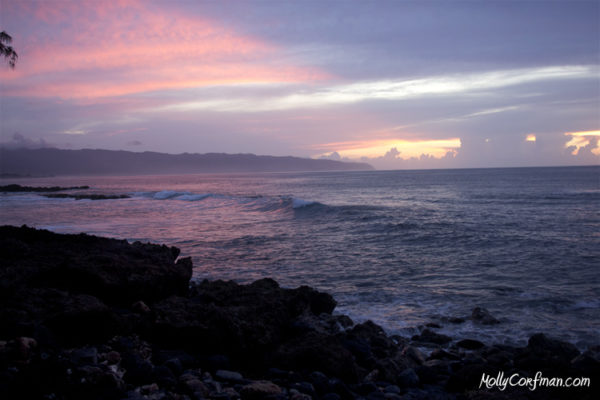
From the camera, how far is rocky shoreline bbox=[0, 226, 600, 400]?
161 inches

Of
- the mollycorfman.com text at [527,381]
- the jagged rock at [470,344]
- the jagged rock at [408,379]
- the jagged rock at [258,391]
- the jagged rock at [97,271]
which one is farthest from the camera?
the jagged rock at [97,271]

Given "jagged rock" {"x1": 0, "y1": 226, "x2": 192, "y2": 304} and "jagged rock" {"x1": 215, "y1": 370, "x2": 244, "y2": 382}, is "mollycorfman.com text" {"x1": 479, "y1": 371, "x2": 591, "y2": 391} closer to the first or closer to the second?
"jagged rock" {"x1": 215, "y1": 370, "x2": 244, "y2": 382}

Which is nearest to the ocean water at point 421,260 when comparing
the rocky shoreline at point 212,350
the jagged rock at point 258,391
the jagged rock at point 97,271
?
the rocky shoreline at point 212,350

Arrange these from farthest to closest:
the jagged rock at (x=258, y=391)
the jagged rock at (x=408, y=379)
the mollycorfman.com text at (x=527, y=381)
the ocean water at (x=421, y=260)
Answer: the ocean water at (x=421, y=260)
the jagged rock at (x=408, y=379)
the mollycorfman.com text at (x=527, y=381)
the jagged rock at (x=258, y=391)

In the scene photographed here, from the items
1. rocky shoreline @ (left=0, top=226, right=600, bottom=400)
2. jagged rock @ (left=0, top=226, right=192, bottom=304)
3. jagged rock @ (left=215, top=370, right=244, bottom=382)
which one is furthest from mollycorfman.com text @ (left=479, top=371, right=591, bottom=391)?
jagged rock @ (left=0, top=226, right=192, bottom=304)

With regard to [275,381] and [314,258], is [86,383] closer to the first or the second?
[275,381]

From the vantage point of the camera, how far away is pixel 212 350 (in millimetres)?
5402

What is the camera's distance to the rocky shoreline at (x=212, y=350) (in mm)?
4078

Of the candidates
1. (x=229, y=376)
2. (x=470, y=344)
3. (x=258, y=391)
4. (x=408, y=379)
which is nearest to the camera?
(x=258, y=391)

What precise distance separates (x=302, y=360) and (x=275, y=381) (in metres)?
0.62

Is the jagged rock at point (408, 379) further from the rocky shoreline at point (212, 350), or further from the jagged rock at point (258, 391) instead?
the jagged rock at point (258, 391)

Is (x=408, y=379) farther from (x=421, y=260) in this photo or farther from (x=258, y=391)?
(x=421, y=260)

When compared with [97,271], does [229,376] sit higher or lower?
lower

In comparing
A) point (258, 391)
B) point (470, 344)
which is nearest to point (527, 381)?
point (470, 344)
